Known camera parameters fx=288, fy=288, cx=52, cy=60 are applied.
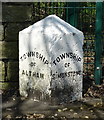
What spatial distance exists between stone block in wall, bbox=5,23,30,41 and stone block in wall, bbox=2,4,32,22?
85mm

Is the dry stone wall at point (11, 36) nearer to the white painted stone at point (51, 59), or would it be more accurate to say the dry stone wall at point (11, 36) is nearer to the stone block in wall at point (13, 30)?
the stone block in wall at point (13, 30)

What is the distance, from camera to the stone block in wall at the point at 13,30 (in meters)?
4.89

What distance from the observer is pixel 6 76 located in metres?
5.00

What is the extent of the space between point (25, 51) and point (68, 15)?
171 centimetres

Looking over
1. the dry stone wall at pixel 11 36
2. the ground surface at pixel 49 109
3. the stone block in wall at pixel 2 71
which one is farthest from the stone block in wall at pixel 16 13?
the ground surface at pixel 49 109

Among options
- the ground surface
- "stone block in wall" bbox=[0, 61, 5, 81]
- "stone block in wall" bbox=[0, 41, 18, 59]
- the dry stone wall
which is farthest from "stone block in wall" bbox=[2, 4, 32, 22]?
the ground surface

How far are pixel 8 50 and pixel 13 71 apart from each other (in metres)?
0.38

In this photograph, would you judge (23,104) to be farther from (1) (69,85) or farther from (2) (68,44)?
(2) (68,44)

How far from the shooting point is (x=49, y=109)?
4.15 meters

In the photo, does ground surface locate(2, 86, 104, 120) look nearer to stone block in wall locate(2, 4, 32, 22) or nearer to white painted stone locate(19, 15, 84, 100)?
white painted stone locate(19, 15, 84, 100)

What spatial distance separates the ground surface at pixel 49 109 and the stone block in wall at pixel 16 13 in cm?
127

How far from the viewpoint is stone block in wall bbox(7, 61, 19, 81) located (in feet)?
16.3

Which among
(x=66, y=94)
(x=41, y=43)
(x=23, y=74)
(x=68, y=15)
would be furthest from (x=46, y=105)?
(x=68, y=15)

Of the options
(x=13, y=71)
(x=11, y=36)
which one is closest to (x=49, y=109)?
(x=13, y=71)
